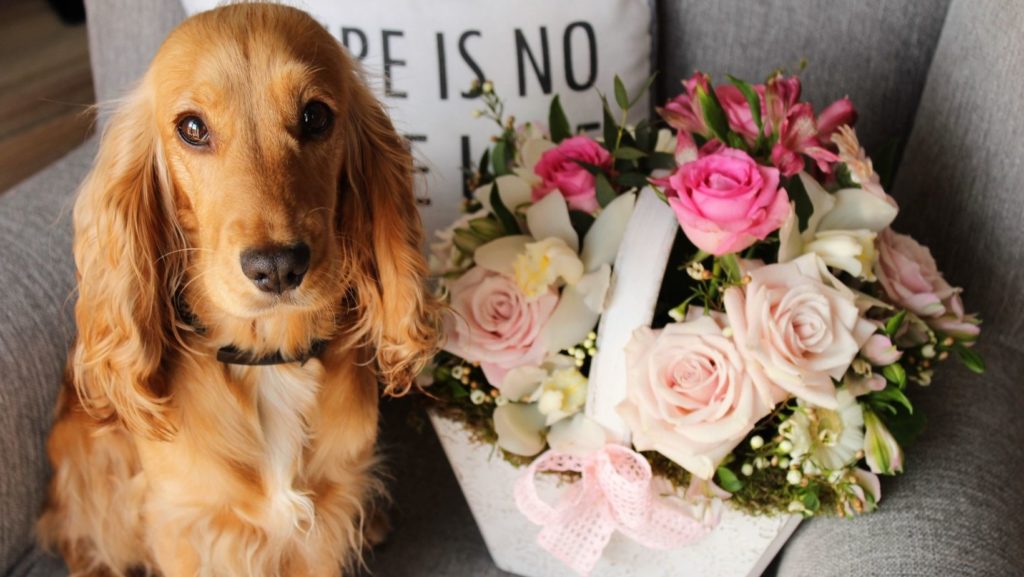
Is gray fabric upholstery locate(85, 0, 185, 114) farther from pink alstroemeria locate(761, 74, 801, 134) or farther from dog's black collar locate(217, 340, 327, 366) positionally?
pink alstroemeria locate(761, 74, 801, 134)

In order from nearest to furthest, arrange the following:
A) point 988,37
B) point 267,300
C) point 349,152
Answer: point 267,300, point 349,152, point 988,37

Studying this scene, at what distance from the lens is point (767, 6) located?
142 cm

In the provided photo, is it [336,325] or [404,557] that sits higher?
[336,325]

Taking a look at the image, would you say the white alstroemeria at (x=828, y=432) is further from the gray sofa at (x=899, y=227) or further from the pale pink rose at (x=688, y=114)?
the pale pink rose at (x=688, y=114)

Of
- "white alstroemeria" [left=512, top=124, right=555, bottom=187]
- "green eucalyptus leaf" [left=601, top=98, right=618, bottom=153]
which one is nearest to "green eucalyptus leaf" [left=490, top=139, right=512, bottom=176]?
"white alstroemeria" [left=512, top=124, right=555, bottom=187]

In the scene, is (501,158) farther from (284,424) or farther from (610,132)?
(284,424)

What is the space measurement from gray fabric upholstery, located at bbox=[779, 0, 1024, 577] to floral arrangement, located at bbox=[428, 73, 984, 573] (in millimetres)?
53

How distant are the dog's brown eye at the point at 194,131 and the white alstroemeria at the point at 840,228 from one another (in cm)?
60

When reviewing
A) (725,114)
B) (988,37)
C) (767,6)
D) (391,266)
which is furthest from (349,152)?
(988,37)

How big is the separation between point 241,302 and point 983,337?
3.36 feet

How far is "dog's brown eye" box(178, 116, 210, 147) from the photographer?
2.98 feet

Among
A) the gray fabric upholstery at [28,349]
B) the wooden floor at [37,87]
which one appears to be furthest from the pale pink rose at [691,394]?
the wooden floor at [37,87]

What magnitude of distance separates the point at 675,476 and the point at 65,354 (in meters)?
0.83

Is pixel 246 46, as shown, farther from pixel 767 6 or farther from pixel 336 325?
pixel 767 6
